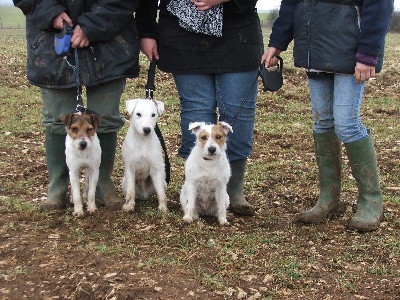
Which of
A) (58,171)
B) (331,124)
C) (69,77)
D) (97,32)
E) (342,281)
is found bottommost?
(342,281)

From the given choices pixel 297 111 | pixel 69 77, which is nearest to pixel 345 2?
pixel 69 77

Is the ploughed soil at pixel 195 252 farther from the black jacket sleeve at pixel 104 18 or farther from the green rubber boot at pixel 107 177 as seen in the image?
the black jacket sleeve at pixel 104 18

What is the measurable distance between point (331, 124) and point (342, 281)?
146 cm

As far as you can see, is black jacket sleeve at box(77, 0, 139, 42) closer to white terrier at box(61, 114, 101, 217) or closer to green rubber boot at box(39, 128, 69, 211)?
white terrier at box(61, 114, 101, 217)

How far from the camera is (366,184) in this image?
15.6ft

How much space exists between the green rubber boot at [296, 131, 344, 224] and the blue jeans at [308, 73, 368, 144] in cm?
10

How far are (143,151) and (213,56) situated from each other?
3.43ft

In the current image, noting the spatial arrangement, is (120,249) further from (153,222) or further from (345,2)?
(345,2)

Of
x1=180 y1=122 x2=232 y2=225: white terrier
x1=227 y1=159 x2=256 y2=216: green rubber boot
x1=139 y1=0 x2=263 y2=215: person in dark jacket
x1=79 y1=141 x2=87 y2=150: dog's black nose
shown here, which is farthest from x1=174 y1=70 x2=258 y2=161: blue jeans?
x1=79 y1=141 x2=87 y2=150: dog's black nose

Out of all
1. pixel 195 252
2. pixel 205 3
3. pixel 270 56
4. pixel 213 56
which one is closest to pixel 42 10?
pixel 205 3

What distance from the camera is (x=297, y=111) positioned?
416 inches

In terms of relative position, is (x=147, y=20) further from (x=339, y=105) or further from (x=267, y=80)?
(x=339, y=105)

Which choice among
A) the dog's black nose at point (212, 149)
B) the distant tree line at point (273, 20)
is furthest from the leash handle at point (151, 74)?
the distant tree line at point (273, 20)

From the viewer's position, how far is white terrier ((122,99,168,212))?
16.8 feet
